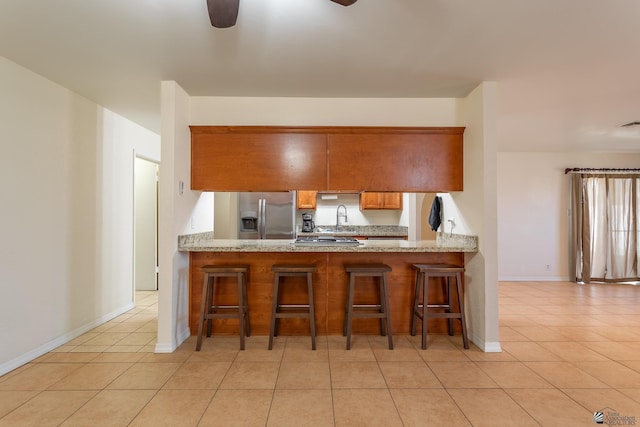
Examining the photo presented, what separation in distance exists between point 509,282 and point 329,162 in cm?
460

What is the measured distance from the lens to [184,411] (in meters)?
2.03

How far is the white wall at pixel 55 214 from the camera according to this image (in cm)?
260

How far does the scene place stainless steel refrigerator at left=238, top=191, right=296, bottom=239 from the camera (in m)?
5.40

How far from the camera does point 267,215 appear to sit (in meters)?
5.41

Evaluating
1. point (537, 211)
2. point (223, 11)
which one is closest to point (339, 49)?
point (223, 11)

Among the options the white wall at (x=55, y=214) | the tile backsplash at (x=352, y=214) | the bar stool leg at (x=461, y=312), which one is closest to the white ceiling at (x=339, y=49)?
the white wall at (x=55, y=214)

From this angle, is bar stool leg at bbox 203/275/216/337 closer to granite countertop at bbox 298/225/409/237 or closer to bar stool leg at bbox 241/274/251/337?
bar stool leg at bbox 241/274/251/337

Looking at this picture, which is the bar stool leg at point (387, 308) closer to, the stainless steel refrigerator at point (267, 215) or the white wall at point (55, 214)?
the stainless steel refrigerator at point (267, 215)

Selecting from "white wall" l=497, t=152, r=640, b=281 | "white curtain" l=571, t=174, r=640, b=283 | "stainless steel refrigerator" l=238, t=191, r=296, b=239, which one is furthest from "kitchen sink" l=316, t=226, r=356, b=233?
"white curtain" l=571, t=174, r=640, b=283

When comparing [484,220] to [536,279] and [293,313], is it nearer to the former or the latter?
[293,313]

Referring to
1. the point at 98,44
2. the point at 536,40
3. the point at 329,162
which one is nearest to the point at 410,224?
the point at 329,162

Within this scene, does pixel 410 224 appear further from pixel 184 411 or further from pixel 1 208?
pixel 1 208

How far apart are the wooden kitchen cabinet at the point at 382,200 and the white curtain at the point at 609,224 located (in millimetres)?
3139

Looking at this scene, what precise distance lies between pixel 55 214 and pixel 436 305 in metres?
3.68
